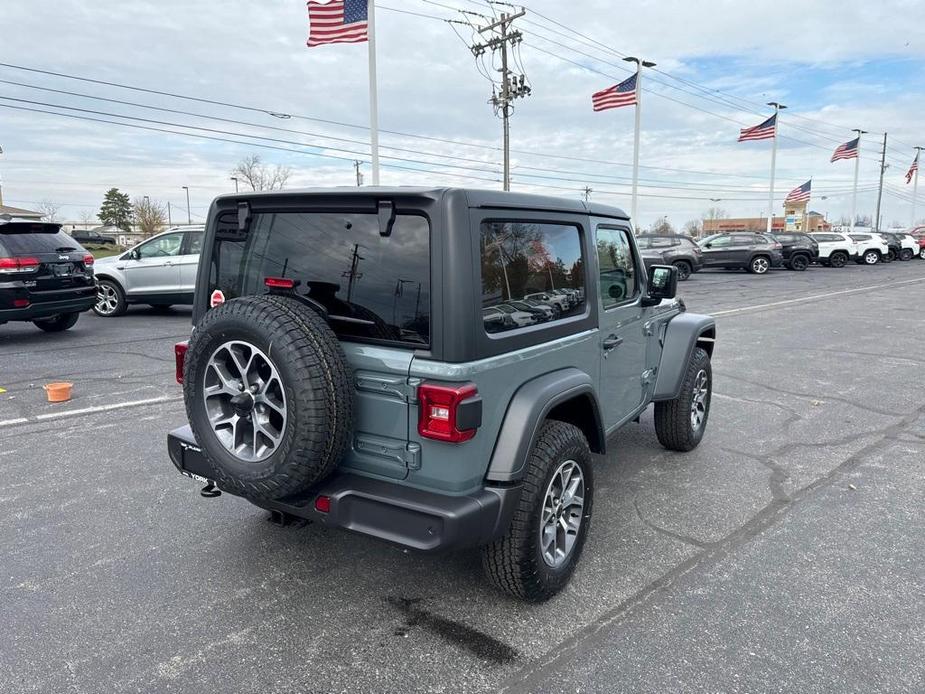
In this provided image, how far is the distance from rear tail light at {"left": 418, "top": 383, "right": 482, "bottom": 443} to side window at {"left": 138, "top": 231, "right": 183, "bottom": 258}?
11232 mm

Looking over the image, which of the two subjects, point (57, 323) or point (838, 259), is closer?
point (57, 323)

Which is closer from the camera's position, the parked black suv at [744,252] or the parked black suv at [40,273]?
the parked black suv at [40,273]

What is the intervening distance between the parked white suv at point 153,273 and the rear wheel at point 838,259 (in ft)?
104

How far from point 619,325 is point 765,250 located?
2696 centimetres

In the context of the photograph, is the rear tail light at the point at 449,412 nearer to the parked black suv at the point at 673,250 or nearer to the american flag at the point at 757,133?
the parked black suv at the point at 673,250

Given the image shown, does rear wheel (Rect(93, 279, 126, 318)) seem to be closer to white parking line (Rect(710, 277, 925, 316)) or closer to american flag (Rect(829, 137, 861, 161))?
white parking line (Rect(710, 277, 925, 316))

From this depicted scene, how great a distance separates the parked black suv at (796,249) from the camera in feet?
99.7

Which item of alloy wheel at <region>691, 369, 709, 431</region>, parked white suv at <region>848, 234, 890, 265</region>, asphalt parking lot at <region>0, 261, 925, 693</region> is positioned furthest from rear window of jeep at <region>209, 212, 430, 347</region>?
parked white suv at <region>848, 234, 890, 265</region>

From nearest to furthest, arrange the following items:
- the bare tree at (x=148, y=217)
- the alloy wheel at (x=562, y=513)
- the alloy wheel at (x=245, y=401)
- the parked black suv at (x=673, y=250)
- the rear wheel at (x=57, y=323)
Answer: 1. the alloy wheel at (x=245, y=401)
2. the alloy wheel at (x=562, y=513)
3. the rear wheel at (x=57, y=323)
4. the parked black suv at (x=673, y=250)
5. the bare tree at (x=148, y=217)

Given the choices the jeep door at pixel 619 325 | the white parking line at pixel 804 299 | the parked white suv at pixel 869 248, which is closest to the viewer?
the jeep door at pixel 619 325

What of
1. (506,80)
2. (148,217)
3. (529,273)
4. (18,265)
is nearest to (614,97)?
Answer: (506,80)

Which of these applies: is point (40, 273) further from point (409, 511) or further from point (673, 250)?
point (673, 250)

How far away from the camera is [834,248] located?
3328 cm

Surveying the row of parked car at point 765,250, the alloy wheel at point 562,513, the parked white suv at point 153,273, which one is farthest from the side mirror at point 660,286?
the row of parked car at point 765,250
